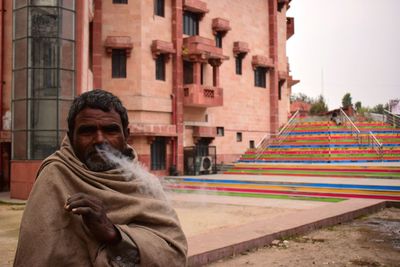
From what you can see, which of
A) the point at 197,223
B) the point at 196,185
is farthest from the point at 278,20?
the point at 197,223

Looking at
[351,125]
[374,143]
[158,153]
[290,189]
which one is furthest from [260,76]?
[290,189]

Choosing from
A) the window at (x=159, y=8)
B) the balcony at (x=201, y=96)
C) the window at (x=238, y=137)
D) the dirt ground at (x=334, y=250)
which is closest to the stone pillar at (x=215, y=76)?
the balcony at (x=201, y=96)

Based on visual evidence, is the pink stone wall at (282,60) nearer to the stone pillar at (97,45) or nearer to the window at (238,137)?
the window at (238,137)

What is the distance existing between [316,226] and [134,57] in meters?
14.1

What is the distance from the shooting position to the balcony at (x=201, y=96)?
67.6ft

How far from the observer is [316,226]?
24.2ft

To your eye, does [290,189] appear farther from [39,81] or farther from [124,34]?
[124,34]

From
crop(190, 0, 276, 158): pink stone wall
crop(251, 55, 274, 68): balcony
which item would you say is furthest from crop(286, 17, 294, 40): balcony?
crop(251, 55, 274, 68): balcony

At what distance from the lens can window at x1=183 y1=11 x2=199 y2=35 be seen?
2202 cm

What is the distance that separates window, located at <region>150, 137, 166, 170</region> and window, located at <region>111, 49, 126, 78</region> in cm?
355

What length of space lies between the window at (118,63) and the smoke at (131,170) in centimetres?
1815

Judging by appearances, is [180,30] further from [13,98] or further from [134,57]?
[13,98]

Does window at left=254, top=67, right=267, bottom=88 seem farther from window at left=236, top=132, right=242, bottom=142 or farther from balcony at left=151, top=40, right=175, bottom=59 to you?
balcony at left=151, top=40, right=175, bottom=59

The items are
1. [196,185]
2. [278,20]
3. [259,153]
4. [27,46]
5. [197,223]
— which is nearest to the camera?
[197,223]
